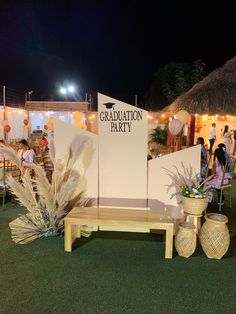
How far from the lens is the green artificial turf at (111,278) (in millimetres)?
2672

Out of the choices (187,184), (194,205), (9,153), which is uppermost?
(9,153)

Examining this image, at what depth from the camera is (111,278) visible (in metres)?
3.12

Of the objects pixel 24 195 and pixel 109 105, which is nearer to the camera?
pixel 24 195

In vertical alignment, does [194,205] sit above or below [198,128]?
below

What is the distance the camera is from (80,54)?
34.6 meters

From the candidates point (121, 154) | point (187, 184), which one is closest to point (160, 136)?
point (121, 154)

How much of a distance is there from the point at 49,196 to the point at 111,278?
152 cm

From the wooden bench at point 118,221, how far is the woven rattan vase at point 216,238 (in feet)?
1.41

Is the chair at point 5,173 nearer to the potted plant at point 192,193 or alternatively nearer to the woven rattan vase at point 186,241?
the potted plant at point 192,193

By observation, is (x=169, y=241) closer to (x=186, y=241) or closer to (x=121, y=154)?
(x=186, y=241)

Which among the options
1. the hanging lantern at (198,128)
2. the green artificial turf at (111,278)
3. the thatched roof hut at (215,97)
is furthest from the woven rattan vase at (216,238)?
the hanging lantern at (198,128)

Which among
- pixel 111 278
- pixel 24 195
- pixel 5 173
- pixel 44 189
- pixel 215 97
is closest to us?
pixel 111 278

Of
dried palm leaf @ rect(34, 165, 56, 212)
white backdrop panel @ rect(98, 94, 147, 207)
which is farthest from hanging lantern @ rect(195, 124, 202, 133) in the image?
dried palm leaf @ rect(34, 165, 56, 212)

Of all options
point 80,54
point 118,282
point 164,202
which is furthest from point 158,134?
point 80,54
